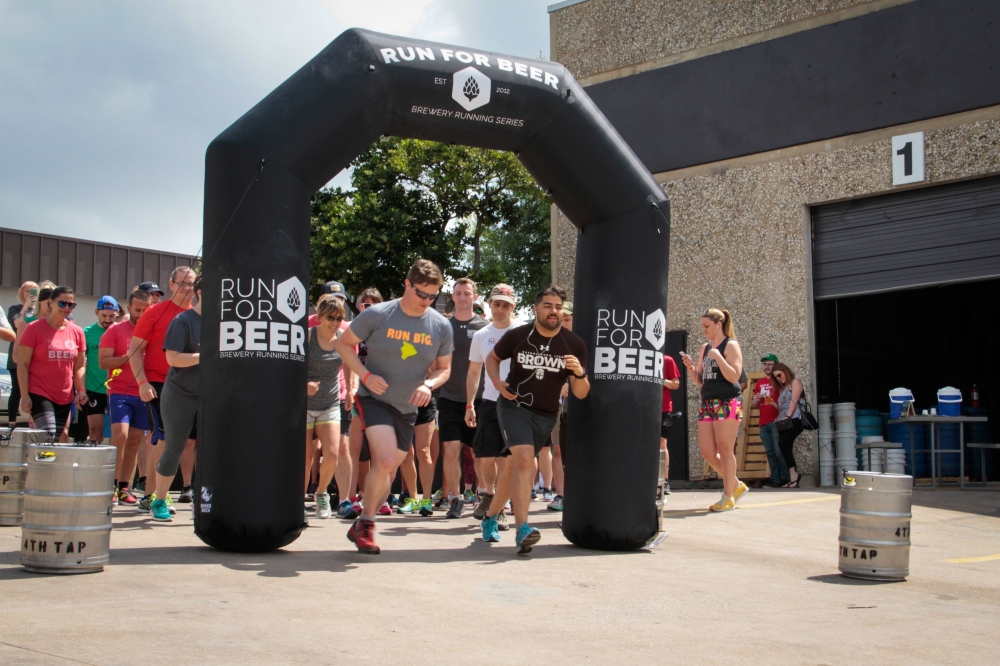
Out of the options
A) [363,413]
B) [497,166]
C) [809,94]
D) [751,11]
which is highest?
[497,166]

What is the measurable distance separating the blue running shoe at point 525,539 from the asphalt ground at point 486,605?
92 mm

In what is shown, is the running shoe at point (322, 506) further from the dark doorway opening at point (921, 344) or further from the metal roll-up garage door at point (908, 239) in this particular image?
the dark doorway opening at point (921, 344)

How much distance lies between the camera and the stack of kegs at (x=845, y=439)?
43.3 ft

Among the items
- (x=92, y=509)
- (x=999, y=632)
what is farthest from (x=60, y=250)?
(x=999, y=632)

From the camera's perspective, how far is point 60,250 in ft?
118

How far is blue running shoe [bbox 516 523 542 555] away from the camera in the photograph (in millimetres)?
6797

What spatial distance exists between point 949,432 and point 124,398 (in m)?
11.3

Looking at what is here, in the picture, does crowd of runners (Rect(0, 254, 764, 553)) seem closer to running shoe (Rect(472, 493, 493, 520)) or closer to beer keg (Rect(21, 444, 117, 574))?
running shoe (Rect(472, 493, 493, 520))

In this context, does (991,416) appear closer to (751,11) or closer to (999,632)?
(751,11)

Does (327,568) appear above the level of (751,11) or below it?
below

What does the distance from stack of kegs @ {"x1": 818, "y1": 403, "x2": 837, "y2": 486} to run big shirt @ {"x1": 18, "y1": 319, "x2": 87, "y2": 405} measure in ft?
30.6

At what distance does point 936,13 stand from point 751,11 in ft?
8.74

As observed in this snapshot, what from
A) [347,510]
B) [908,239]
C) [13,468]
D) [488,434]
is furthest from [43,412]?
[908,239]

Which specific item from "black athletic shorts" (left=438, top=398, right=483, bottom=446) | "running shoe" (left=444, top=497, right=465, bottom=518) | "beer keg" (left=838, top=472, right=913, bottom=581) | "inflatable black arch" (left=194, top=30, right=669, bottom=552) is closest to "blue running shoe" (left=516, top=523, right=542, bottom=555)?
"inflatable black arch" (left=194, top=30, right=669, bottom=552)
